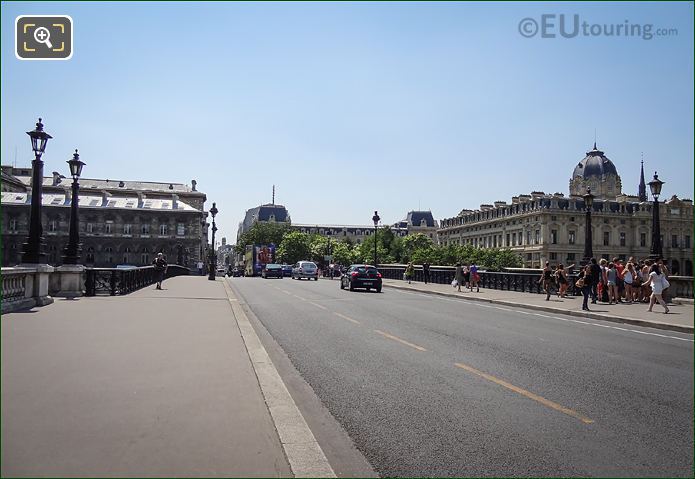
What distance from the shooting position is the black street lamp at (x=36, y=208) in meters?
15.5

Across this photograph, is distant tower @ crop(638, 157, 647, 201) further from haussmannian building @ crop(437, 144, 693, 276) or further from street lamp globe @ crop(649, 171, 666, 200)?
street lamp globe @ crop(649, 171, 666, 200)

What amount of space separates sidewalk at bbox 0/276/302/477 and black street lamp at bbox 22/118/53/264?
8.50 m

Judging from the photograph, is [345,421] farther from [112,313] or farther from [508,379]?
[112,313]

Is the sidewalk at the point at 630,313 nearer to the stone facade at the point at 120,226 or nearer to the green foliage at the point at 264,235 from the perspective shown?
the stone facade at the point at 120,226

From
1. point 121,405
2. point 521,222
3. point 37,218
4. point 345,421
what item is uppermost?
point 521,222

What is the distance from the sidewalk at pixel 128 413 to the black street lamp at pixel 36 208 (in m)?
8.50

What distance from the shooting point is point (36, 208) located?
642 inches

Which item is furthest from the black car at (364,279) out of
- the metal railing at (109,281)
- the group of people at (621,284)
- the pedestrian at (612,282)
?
the pedestrian at (612,282)

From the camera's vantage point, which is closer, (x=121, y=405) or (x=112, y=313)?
(x=121, y=405)

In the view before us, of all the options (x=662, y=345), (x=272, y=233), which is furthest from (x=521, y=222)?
(x=662, y=345)

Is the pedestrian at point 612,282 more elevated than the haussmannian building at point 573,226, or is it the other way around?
the haussmannian building at point 573,226

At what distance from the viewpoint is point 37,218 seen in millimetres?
16406

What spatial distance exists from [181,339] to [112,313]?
4566 mm

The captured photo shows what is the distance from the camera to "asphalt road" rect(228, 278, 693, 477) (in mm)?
4699
